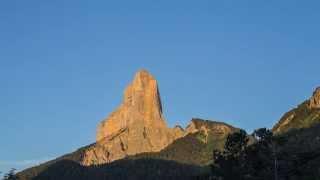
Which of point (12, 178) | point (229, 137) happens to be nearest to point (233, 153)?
point (229, 137)

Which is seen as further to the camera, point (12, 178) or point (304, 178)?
point (12, 178)

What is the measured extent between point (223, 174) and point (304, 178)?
1313 centimetres

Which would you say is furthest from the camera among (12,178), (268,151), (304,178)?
(12,178)

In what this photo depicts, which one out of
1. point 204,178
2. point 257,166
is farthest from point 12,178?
point 257,166

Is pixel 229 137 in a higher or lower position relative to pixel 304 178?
higher

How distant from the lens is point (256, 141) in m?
114

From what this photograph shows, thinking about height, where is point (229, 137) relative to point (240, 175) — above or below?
above

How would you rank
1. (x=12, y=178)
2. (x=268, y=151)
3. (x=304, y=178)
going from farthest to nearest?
(x=12, y=178) → (x=268, y=151) → (x=304, y=178)

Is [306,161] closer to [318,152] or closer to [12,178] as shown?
[318,152]

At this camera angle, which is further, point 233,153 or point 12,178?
point 12,178

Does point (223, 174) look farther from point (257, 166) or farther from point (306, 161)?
point (306, 161)

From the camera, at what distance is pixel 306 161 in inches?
4151

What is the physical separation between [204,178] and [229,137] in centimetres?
718

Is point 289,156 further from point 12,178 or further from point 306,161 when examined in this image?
point 12,178
